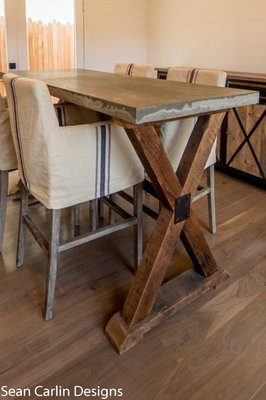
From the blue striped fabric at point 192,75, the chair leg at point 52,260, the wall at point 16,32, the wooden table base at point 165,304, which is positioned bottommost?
the wooden table base at point 165,304

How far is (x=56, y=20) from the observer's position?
11.7 ft

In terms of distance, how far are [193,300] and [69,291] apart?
629 millimetres

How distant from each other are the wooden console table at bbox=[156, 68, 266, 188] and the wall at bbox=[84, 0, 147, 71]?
1660 millimetres

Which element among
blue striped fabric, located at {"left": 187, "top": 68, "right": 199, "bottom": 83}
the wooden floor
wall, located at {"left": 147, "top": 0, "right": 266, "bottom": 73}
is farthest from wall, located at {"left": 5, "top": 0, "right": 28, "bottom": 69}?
the wooden floor

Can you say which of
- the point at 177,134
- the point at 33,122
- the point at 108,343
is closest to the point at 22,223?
the point at 33,122

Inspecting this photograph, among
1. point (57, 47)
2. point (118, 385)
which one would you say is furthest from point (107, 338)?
point (57, 47)

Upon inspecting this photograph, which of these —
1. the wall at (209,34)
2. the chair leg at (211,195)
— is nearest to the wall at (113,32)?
the wall at (209,34)

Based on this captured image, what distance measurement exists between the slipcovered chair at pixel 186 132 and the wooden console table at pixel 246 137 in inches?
32.8

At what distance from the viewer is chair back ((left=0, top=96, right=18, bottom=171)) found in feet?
5.95

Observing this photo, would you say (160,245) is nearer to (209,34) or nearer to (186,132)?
(186,132)

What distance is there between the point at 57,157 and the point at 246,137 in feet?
6.86

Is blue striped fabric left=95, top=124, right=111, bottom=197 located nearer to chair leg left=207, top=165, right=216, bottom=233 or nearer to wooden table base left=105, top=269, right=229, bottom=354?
wooden table base left=105, top=269, right=229, bottom=354

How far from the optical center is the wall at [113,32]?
12.7ft

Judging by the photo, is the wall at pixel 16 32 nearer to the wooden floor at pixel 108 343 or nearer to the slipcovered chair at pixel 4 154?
the slipcovered chair at pixel 4 154
